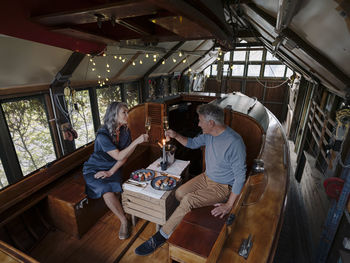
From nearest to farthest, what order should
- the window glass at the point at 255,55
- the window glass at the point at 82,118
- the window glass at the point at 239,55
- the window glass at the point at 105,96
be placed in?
the window glass at the point at 82,118
the window glass at the point at 105,96
the window glass at the point at 255,55
the window glass at the point at 239,55

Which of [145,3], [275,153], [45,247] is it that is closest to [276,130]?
[275,153]

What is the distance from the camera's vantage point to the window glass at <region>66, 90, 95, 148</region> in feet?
19.3

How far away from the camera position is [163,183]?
7.22 feet

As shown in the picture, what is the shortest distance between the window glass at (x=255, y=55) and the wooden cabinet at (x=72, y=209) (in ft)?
42.1

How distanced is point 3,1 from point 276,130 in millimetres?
3818

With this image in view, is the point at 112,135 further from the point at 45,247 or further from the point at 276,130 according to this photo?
the point at 276,130

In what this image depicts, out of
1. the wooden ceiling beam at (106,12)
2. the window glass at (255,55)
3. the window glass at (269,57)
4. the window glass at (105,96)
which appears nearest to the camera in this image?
the wooden ceiling beam at (106,12)

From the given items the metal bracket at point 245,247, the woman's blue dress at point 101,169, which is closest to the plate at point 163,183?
the woman's blue dress at point 101,169

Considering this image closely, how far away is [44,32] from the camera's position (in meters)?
1.31

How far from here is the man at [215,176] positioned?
1.89 metres

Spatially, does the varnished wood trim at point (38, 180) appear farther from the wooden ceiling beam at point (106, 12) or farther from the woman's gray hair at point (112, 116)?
the wooden ceiling beam at point (106, 12)

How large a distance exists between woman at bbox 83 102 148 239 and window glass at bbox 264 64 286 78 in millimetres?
12333

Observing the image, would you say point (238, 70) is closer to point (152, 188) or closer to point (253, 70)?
point (253, 70)

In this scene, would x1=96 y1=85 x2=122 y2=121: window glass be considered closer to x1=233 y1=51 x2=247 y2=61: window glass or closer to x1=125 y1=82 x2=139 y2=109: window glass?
x1=125 y1=82 x2=139 y2=109: window glass
